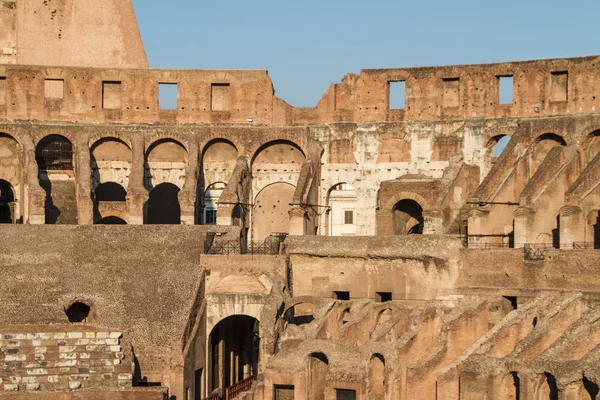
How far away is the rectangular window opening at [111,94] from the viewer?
49594 mm

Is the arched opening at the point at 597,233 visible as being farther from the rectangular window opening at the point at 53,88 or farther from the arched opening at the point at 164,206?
the rectangular window opening at the point at 53,88

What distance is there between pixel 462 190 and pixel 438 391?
41.7 feet

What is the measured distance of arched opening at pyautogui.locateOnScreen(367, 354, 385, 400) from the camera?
35.2 m

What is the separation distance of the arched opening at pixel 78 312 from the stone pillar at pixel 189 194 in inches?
305

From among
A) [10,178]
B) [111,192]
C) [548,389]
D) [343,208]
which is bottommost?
[548,389]

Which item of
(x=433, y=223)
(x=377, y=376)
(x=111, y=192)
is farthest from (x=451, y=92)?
(x=377, y=376)

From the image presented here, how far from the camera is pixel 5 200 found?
4916 cm

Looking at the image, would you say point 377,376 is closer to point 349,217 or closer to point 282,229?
point 282,229

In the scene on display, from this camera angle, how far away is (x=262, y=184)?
1941 inches

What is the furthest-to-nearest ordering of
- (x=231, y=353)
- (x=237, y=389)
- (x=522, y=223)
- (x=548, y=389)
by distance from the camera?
(x=231, y=353)
(x=522, y=223)
(x=237, y=389)
(x=548, y=389)

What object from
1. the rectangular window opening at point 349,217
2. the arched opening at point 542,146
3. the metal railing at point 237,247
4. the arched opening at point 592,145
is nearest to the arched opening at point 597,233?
the arched opening at point 592,145

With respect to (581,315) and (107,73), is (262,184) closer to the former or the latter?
(107,73)

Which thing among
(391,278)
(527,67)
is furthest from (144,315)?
(527,67)

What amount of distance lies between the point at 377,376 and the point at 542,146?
1370cm
